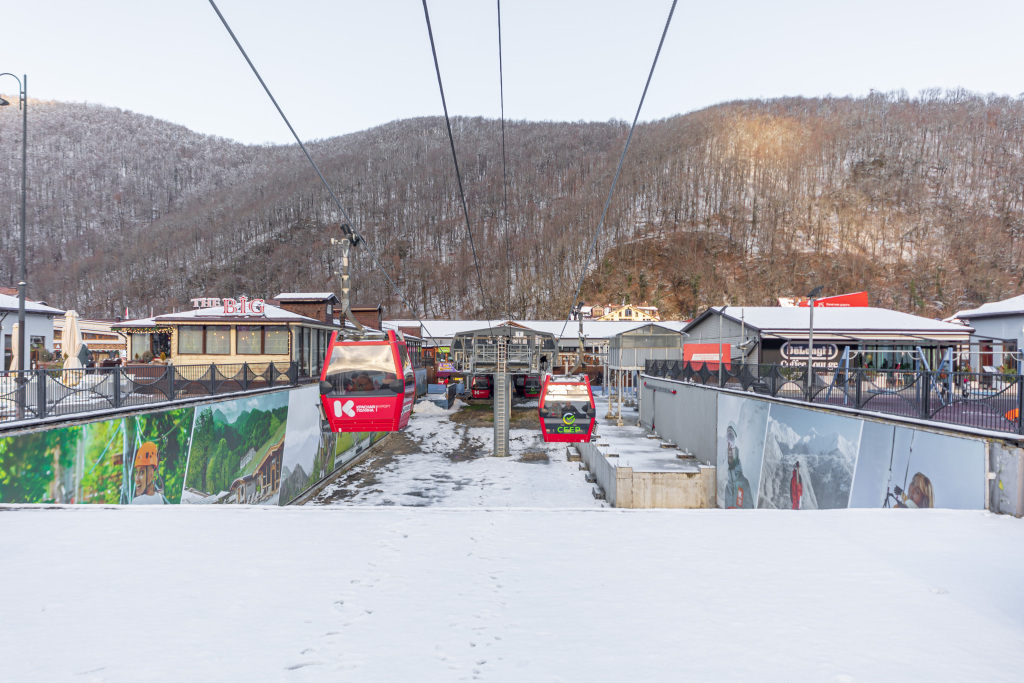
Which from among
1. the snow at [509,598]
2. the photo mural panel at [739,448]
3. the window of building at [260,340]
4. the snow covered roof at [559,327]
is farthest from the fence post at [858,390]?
the snow covered roof at [559,327]

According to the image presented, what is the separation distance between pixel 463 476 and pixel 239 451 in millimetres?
8718

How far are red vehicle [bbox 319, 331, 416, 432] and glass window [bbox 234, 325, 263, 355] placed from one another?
15625mm

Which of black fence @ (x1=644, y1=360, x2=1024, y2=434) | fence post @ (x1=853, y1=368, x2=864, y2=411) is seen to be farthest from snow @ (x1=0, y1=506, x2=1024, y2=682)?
fence post @ (x1=853, y1=368, x2=864, y2=411)

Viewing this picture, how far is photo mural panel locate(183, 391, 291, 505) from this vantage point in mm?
15508

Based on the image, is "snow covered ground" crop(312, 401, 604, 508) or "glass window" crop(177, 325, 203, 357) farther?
"glass window" crop(177, 325, 203, 357)

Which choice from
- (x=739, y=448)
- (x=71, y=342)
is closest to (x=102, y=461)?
(x=71, y=342)

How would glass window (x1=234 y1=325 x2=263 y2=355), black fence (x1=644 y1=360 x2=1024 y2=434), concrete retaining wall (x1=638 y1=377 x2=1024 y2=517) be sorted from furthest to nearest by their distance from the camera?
glass window (x1=234 y1=325 x2=263 y2=355)
black fence (x1=644 y1=360 x2=1024 y2=434)
concrete retaining wall (x1=638 y1=377 x2=1024 y2=517)

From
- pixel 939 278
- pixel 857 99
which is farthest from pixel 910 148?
pixel 939 278

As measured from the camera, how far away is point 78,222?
6575 inches

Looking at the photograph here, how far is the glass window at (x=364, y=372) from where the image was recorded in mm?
13641

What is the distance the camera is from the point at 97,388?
12711mm

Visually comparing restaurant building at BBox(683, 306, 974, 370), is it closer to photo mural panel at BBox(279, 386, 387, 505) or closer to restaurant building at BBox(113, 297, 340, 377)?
photo mural panel at BBox(279, 386, 387, 505)

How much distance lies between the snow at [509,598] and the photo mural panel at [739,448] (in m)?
11.0

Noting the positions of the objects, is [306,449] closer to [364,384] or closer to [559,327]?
[364,384]
